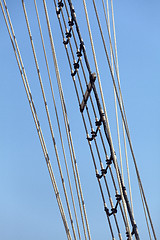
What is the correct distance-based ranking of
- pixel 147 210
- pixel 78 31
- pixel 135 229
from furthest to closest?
pixel 78 31
pixel 147 210
pixel 135 229

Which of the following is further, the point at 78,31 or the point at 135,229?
the point at 78,31

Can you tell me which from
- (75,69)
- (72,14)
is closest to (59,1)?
(72,14)

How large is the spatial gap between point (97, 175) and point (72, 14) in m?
0.76

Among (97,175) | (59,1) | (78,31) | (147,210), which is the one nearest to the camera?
(147,210)

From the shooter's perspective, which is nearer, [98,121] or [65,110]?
[98,121]

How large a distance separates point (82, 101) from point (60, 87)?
16 cm

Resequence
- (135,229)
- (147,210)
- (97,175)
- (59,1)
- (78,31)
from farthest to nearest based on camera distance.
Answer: (59,1) → (78,31) → (97,175) → (147,210) → (135,229)

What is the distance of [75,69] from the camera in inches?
86.0

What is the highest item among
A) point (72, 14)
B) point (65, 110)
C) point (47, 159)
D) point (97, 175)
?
point (72, 14)

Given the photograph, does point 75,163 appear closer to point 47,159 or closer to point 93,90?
point 47,159

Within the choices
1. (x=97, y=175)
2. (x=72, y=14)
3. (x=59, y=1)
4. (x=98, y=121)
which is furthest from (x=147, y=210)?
(x=59, y=1)

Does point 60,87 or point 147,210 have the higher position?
point 60,87

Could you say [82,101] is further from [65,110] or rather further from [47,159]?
[47,159]

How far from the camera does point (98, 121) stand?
1.90m
